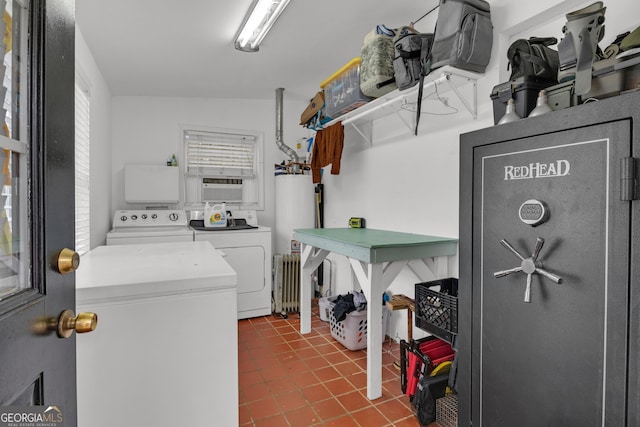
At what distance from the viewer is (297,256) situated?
373 centimetres

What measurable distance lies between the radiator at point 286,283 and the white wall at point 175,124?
84 centimetres

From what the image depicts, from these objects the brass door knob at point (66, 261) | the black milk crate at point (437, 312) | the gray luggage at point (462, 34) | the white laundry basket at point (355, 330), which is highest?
the gray luggage at point (462, 34)

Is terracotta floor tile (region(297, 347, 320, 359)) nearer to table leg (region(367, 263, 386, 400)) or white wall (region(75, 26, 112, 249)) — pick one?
table leg (region(367, 263, 386, 400))

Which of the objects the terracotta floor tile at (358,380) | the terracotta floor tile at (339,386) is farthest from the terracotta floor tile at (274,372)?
the terracotta floor tile at (358,380)

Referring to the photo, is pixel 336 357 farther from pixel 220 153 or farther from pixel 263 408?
pixel 220 153

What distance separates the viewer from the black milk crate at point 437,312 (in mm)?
1759

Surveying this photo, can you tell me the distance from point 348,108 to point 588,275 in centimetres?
207

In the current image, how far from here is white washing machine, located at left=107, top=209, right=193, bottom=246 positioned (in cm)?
300

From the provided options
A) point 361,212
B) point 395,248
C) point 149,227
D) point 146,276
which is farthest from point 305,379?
point 149,227

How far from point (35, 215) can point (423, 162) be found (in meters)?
2.38

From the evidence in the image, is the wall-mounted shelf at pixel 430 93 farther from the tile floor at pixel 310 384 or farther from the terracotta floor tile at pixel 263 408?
the terracotta floor tile at pixel 263 408

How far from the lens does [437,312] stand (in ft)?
6.10

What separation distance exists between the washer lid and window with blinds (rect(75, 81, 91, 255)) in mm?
619

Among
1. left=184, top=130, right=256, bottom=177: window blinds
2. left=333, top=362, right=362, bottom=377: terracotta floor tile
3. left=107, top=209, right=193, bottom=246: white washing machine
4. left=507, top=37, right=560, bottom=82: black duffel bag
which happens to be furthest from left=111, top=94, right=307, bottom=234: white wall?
left=507, top=37, right=560, bottom=82: black duffel bag
